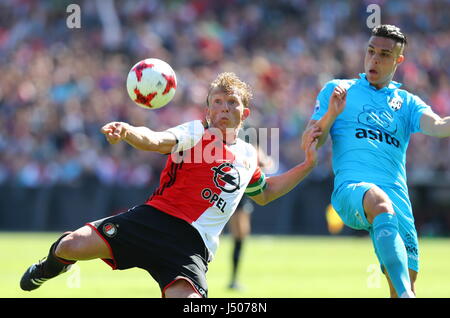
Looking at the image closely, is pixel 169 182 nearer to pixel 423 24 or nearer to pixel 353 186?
pixel 353 186

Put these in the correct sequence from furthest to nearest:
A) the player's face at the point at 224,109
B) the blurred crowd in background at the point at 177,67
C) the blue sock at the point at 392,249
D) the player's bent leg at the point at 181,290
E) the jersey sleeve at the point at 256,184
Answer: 1. the blurred crowd in background at the point at 177,67
2. the jersey sleeve at the point at 256,184
3. the player's face at the point at 224,109
4. the player's bent leg at the point at 181,290
5. the blue sock at the point at 392,249

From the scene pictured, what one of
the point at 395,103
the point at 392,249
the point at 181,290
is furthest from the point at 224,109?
the point at 392,249

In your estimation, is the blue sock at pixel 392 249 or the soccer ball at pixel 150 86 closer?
the blue sock at pixel 392 249

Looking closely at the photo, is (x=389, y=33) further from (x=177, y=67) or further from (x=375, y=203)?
(x=177, y=67)

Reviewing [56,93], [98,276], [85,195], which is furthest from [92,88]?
[98,276]

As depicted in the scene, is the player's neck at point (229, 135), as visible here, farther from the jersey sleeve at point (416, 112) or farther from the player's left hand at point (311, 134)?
the jersey sleeve at point (416, 112)

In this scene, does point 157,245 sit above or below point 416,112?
below

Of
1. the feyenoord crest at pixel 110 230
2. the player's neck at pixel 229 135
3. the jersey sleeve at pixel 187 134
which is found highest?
the player's neck at pixel 229 135

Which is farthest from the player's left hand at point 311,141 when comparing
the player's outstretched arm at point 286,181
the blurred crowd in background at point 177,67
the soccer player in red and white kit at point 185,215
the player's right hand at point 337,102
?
the blurred crowd in background at point 177,67

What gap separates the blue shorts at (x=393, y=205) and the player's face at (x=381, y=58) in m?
0.95

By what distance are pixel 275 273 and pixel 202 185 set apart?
6145mm

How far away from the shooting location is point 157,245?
634 centimetres

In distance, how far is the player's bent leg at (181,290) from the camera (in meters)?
6.15

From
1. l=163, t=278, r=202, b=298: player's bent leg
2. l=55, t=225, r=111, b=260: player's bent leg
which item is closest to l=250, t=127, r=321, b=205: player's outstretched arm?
l=163, t=278, r=202, b=298: player's bent leg
